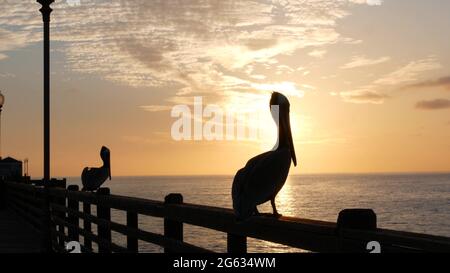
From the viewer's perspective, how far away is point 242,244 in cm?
566

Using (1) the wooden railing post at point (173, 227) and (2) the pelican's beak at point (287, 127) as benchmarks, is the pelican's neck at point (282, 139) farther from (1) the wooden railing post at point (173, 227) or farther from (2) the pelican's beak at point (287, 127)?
(1) the wooden railing post at point (173, 227)

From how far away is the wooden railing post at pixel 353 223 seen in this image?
160 inches

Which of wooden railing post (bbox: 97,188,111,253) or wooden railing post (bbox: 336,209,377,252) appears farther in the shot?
wooden railing post (bbox: 97,188,111,253)

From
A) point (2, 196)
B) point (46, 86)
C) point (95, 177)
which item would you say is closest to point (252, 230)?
point (46, 86)

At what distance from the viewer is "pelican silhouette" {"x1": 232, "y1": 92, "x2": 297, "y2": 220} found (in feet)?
18.3

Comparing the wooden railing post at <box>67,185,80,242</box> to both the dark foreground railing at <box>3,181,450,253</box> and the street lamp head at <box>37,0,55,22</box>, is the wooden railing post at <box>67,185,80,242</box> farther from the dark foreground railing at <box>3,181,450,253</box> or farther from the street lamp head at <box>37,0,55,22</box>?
the street lamp head at <box>37,0,55,22</box>

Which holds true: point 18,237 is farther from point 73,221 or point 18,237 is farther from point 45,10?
point 45,10

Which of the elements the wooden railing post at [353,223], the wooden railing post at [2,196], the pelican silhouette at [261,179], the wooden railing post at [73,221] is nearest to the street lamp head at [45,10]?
the wooden railing post at [73,221]

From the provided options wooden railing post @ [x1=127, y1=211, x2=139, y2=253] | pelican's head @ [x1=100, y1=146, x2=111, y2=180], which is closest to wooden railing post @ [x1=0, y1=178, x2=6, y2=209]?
pelican's head @ [x1=100, y1=146, x2=111, y2=180]

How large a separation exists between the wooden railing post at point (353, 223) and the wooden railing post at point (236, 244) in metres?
1.59

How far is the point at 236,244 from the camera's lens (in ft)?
18.6

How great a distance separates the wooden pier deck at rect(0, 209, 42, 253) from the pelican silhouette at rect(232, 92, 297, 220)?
925cm
